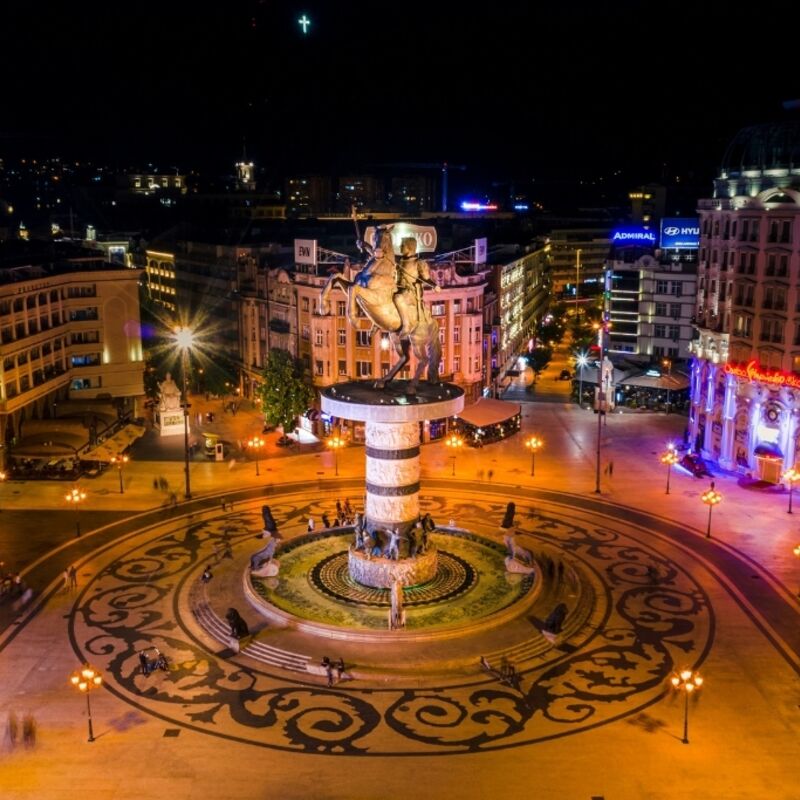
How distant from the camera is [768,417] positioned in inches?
2908

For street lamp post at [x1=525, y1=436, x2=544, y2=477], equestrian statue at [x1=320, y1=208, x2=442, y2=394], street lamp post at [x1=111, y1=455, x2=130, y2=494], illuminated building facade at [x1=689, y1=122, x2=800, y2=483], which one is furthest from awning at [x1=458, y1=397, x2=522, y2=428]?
equestrian statue at [x1=320, y1=208, x2=442, y2=394]

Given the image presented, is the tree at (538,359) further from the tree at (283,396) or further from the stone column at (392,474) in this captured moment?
the stone column at (392,474)

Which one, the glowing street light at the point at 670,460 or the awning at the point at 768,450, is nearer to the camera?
the awning at the point at 768,450

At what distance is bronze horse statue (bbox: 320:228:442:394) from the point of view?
50000 millimetres

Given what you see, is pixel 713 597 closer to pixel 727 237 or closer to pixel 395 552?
pixel 395 552

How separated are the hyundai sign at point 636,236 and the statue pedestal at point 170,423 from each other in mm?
75161

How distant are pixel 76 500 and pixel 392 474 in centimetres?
2667

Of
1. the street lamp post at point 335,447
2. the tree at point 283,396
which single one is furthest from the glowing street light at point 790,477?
the tree at point 283,396

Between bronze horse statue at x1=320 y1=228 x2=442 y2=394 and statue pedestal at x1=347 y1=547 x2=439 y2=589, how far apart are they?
32.2 ft

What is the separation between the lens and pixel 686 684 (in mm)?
37219

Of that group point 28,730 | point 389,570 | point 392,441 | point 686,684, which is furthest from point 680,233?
point 28,730

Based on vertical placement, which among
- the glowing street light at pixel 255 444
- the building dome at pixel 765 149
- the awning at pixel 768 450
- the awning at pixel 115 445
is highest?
the building dome at pixel 765 149

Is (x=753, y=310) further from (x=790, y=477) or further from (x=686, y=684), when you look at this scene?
(x=686, y=684)

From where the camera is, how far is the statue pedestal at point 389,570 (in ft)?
166
